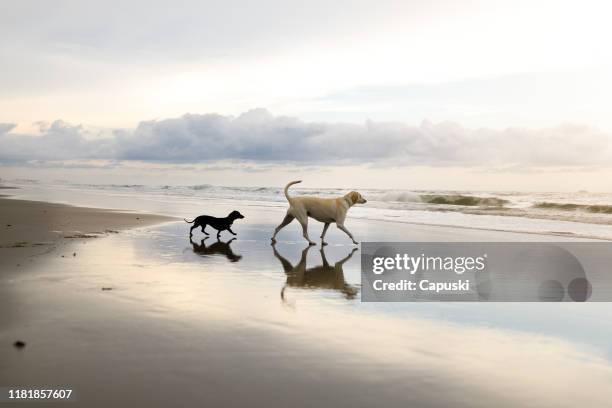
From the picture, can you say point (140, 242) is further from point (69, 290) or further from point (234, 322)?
point (234, 322)

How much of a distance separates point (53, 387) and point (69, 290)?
A: 332 centimetres

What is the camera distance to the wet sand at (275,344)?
3.36 m

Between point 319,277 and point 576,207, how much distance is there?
83.5 ft

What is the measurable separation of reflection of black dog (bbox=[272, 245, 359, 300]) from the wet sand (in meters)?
0.06

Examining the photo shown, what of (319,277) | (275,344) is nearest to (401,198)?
(319,277)

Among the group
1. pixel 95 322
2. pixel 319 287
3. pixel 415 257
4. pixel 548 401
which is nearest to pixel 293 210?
pixel 415 257

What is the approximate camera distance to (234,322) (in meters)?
5.04

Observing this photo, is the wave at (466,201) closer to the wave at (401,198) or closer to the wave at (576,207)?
the wave at (401,198)

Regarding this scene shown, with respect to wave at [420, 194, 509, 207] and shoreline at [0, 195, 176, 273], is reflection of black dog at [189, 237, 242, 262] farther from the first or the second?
wave at [420, 194, 509, 207]

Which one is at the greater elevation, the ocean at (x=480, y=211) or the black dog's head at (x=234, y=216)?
the black dog's head at (x=234, y=216)

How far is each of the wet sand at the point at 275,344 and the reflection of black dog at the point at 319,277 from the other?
0.20 ft

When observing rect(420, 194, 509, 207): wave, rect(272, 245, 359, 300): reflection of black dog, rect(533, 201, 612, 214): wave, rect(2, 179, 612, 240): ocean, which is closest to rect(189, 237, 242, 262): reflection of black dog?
rect(272, 245, 359, 300): reflection of black dog

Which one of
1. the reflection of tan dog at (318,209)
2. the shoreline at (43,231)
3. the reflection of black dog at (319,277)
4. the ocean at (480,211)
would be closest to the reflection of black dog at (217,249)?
the reflection of black dog at (319,277)

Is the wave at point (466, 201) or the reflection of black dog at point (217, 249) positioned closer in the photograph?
the reflection of black dog at point (217, 249)
